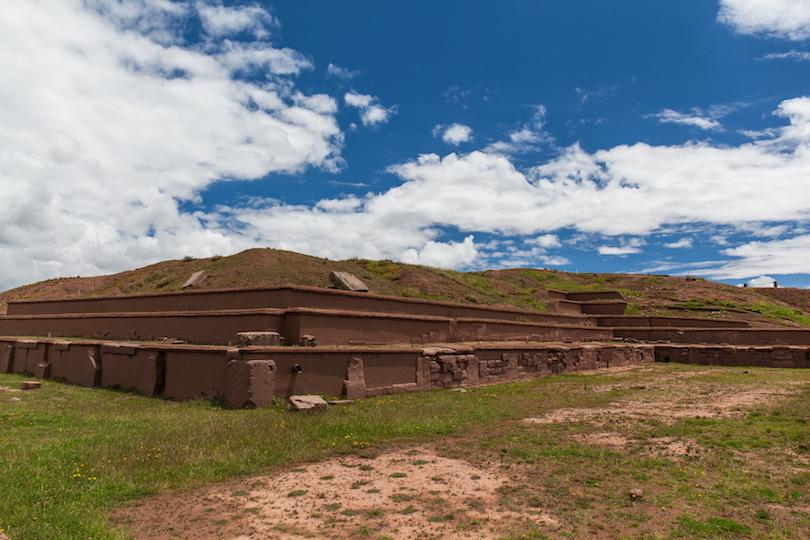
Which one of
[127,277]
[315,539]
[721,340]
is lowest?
[315,539]

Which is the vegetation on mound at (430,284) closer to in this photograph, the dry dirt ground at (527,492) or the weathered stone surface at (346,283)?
the weathered stone surface at (346,283)

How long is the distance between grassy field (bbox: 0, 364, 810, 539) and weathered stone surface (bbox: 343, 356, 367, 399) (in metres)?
0.97

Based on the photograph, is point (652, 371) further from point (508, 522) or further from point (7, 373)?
point (7, 373)

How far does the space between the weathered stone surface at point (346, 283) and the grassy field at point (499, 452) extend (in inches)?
367

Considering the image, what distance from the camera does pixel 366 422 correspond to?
11.1 m

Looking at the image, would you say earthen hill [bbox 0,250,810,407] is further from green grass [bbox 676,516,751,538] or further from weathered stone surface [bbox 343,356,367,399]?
green grass [bbox 676,516,751,538]

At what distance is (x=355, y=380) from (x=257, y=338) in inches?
127

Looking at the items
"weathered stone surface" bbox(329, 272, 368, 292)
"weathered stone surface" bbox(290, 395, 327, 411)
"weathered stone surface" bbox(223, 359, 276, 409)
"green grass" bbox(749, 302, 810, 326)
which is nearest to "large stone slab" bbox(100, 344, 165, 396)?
"weathered stone surface" bbox(223, 359, 276, 409)

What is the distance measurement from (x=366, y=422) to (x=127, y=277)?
112ft

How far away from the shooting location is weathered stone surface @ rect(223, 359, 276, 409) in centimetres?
1281

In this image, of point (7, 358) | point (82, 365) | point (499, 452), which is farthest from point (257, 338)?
point (7, 358)

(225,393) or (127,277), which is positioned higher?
(127,277)

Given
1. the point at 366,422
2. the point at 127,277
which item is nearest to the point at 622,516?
the point at 366,422

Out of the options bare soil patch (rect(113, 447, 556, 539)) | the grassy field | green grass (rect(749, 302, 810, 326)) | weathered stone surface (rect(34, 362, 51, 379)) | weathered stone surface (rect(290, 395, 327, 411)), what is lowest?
bare soil patch (rect(113, 447, 556, 539))
